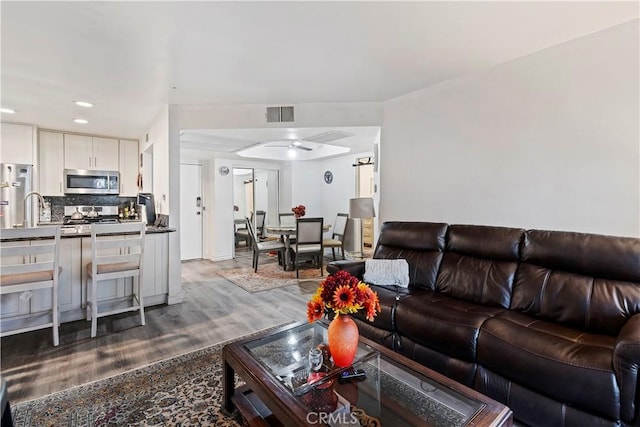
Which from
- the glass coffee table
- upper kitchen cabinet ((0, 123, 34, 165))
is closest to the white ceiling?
upper kitchen cabinet ((0, 123, 34, 165))

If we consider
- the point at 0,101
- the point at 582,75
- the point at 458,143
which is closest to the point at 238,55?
the point at 458,143

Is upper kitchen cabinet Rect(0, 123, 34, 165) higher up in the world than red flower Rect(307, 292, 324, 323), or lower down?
higher up

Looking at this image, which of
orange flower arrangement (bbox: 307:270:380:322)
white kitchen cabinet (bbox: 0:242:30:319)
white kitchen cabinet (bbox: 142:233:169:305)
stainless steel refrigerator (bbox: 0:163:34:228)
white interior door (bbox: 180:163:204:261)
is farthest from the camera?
white interior door (bbox: 180:163:204:261)

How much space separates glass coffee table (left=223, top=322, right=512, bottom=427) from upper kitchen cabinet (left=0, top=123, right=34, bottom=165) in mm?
4884

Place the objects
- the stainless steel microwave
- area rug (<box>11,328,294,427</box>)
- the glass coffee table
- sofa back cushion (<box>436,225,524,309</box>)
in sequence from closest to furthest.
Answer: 1. the glass coffee table
2. area rug (<box>11,328,294,427</box>)
3. sofa back cushion (<box>436,225,524,309</box>)
4. the stainless steel microwave

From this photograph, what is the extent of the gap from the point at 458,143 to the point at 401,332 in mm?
1927

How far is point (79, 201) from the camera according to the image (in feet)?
16.9

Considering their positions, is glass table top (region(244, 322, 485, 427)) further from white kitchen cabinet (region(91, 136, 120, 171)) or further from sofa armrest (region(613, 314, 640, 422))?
white kitchen cabinet (region(91, 136, 120, 171))

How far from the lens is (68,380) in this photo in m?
2.07

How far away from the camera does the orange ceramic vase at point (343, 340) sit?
59.3 inches

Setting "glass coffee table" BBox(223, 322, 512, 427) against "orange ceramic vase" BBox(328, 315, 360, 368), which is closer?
"glass coffee table" BBox(223, 322, 512, 427)

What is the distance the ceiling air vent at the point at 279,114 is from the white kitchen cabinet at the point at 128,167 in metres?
3.26

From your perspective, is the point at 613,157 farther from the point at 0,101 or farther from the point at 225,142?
the point at 0,101

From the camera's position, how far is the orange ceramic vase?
59.3 inches
